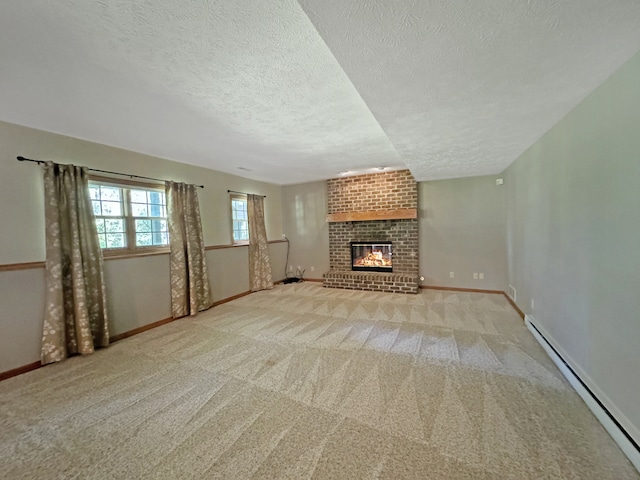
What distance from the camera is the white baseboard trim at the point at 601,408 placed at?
1.32 meters

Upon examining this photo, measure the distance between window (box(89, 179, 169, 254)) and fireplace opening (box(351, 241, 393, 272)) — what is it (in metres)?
3.63

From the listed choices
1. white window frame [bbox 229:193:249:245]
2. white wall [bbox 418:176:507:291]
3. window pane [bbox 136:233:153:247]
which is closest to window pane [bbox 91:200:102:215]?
window pane [bbox 136:233:153:247]

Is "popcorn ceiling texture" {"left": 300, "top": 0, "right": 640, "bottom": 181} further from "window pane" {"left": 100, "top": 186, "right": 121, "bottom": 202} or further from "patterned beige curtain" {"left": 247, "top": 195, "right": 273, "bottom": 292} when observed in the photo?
"patterned beige curtain" {"left": 247, "top": 195, "right": 273, "bottom": 292}

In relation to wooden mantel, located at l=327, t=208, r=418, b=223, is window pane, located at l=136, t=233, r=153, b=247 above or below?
below

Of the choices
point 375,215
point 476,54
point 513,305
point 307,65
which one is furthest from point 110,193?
point 513,305

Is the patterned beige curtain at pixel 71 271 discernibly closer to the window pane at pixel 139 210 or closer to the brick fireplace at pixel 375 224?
the window pane at pixel 139 210

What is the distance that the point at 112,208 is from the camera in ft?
10.2

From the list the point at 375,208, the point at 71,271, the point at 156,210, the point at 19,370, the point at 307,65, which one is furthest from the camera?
the point at 375,208

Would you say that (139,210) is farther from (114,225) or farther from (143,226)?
(114,225)

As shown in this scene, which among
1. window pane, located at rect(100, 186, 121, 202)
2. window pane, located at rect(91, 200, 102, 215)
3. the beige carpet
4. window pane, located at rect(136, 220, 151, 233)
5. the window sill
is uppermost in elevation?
window pane, located at rect(100, 186, 121, 202)

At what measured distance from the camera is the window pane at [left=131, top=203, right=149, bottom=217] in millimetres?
3304

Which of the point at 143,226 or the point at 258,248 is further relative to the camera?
the point at 258,248

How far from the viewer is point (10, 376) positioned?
89.5 inches

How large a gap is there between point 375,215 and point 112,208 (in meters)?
4.24
